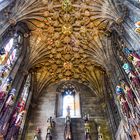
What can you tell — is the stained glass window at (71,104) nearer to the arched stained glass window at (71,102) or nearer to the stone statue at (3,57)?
the arched stained glass window at (71,102)

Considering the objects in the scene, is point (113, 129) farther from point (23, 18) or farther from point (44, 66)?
point (23, 18)

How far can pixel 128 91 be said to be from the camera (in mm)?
10969

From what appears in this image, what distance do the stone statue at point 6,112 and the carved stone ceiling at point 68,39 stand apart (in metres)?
4.18

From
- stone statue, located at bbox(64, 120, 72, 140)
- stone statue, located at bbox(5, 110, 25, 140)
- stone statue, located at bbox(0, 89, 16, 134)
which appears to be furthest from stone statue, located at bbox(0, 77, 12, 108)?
stone statue, located at bbox(64, 120, 72, 140)

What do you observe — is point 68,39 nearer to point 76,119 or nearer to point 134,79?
point 76,119

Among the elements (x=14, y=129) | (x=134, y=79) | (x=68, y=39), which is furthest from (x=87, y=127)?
(x=68, y=39)

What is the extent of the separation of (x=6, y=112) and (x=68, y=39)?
765 cm

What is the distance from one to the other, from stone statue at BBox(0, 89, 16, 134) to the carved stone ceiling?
4.18m

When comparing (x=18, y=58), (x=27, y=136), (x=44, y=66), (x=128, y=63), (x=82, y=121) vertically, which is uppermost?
(x=44, y=66)

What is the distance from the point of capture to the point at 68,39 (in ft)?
53.9

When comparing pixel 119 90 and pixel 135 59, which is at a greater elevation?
pixel 135 59

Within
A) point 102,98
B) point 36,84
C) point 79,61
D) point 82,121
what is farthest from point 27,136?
point 79,61

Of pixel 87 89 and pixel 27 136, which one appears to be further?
pixel 87 89

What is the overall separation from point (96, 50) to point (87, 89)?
317 cm
